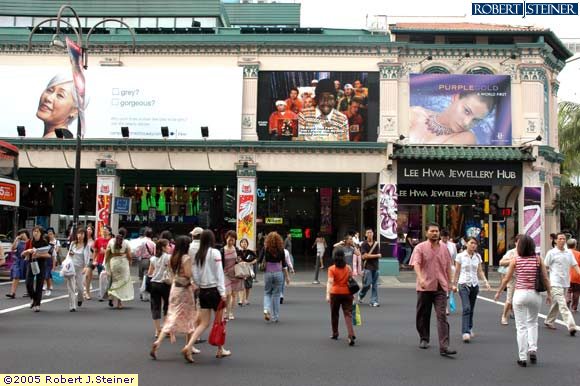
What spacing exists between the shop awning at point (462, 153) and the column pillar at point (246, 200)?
6298mm

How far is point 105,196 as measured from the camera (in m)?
28.0

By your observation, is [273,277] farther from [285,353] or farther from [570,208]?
[570,208]

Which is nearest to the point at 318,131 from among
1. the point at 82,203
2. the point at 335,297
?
the point at 82,203

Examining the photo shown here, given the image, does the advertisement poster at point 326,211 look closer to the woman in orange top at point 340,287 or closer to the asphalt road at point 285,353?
the asphalt road at point 285,353

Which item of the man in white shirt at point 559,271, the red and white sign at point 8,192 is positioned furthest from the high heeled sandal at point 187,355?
the red and white sign at point 8,192

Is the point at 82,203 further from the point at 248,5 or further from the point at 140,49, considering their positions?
the point at 248,5

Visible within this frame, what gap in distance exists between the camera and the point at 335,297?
10.5 meters

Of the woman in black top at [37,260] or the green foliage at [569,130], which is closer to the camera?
the woman in black top at [37,260]

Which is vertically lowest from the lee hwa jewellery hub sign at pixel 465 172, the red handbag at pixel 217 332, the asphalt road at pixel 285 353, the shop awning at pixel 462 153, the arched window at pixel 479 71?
the asphalt road at pixel 285 353

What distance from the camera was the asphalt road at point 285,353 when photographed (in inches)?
312

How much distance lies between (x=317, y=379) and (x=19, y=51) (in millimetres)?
25781

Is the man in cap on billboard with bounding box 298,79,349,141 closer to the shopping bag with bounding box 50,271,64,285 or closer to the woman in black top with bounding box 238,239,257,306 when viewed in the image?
the shopping bag with bounding box 50,271,64,285

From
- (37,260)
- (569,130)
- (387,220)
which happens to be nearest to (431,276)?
(37,260)

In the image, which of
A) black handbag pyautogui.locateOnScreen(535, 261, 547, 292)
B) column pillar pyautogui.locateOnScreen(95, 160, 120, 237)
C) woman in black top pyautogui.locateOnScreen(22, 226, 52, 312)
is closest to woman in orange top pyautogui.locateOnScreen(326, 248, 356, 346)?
black handbag pyautogui.locateOnScreen(535, 261, 547, 292)
